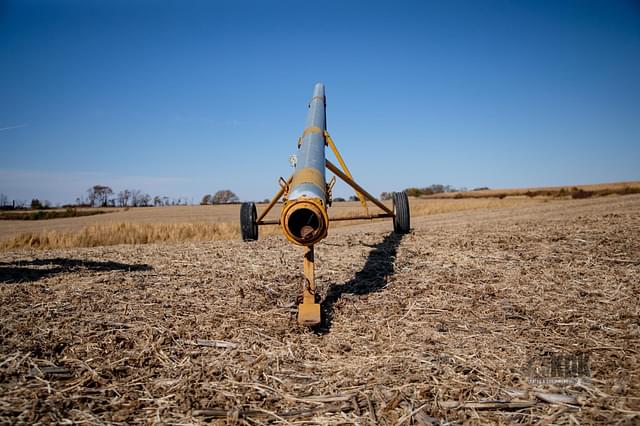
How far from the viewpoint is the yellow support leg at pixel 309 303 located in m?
3.76

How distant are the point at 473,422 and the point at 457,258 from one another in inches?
175

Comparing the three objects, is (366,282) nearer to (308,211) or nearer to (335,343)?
(335,343)

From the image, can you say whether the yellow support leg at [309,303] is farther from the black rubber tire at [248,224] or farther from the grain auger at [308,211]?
the black rubber tire at [248,224]

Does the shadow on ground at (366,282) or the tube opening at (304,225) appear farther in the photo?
the shadow on ground at (366,282)

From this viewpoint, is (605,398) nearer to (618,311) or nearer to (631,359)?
(631,359)

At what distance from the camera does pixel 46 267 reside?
669cm

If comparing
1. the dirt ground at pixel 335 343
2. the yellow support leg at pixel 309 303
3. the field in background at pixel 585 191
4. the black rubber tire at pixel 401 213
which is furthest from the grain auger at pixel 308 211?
the field in background at pixel 585 191

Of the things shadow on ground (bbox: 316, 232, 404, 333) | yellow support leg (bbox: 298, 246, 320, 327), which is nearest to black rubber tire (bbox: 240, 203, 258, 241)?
shadow on ground (bbox: 316, 232, 404, 333)

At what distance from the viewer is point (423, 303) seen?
4.51 m

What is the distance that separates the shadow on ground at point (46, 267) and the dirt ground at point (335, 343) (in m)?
0.10

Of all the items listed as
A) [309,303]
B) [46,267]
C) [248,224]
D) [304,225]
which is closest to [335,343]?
[309,303]

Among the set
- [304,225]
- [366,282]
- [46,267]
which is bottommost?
[366,282]

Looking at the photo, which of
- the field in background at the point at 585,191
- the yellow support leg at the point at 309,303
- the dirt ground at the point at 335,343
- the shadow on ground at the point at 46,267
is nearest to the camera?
the dirt ground at the point at 335,343

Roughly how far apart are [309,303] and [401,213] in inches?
224
